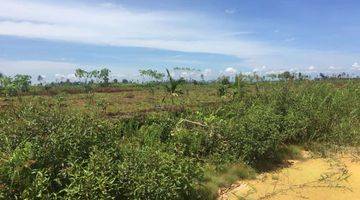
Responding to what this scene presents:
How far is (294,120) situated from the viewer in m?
8.19

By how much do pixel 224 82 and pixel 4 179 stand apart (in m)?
12.1

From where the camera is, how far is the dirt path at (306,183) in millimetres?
6023

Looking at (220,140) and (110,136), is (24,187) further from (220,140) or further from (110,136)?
(220,140)

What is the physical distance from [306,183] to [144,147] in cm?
244

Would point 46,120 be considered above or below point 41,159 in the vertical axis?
above

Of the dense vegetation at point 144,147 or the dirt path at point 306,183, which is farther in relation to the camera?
the dirt path at point 306,183

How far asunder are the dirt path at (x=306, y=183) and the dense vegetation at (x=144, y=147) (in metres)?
0.28

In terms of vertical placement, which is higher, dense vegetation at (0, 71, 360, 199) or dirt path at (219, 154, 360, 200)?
dense vegetation at (0, 71, 360, 199)

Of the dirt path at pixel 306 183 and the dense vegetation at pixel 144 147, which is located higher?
the dense vegetation at pixel 144 147

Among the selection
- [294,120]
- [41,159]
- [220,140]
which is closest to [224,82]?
[294,120]

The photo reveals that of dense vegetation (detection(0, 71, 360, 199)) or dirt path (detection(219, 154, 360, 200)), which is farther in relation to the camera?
dirt path (detection(219, 154, 360, 200))

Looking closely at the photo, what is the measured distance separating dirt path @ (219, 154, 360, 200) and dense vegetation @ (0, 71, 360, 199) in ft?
0.92

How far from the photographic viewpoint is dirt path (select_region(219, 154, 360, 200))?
602 cm

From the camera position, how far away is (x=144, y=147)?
560cm
